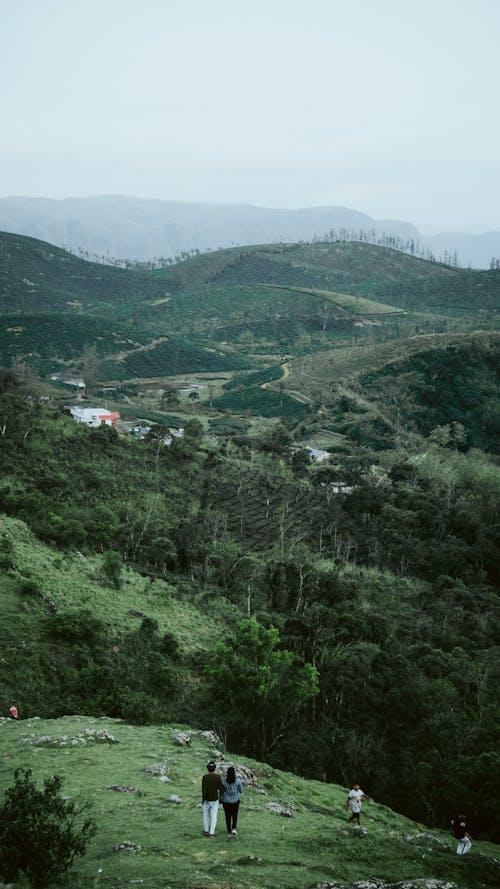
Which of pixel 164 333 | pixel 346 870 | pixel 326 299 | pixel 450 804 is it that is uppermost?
pixel 326 299

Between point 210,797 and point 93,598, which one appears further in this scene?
point 93,598

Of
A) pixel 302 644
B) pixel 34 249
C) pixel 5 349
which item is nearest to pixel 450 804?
pixel 302 644

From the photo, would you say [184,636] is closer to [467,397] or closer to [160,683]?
[160,683]

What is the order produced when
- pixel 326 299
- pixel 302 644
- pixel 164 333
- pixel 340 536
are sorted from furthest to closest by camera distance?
1. pixel 326 299
2. pixel 164 333
3. pixel 340 536
4. pixel 302 644

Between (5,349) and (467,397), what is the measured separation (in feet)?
238

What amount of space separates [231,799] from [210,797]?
0.44 meters

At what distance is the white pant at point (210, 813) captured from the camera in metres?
10.6

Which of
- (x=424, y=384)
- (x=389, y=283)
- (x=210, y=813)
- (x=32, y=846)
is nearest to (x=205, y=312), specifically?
(x=389, y=283)

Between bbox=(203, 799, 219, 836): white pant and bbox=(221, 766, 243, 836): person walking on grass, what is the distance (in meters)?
0.19

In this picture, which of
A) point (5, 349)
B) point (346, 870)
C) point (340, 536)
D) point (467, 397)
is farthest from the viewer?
point (5, 349)

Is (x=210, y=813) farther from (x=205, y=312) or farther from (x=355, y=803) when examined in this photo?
(x=205, y=312)

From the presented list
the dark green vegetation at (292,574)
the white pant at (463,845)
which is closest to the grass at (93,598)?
the dark green vegetation at (292,574)

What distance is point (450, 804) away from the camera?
19.0 meters

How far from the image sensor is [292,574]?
3381cm
